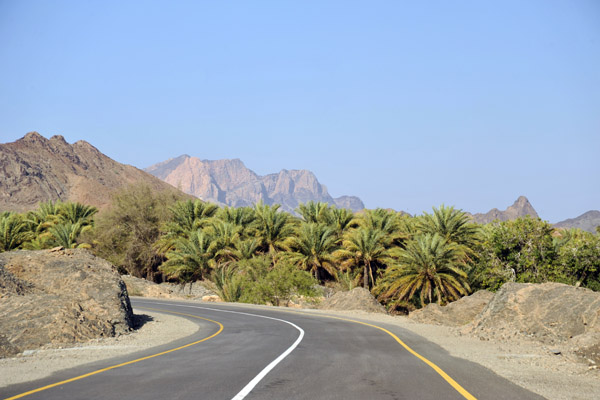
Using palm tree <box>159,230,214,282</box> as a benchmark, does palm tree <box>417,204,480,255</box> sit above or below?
above

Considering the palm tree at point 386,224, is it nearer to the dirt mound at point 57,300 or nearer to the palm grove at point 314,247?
the palm grove at point 314,247

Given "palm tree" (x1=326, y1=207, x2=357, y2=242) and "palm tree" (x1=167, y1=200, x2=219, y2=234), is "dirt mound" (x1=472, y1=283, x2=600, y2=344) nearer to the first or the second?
"palm tree" (x1=326, y1=207, x2=357, y2=242)

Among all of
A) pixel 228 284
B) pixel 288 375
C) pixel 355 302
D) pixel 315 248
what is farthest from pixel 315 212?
pixel 288 375

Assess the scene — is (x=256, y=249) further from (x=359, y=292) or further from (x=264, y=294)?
(x=359, y=292)

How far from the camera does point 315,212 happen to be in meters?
51.7

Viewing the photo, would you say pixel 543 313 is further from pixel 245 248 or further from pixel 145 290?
pixel 145 290

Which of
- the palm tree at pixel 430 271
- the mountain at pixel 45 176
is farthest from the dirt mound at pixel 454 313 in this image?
the mountain at pixel 45 176

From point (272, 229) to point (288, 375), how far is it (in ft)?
132

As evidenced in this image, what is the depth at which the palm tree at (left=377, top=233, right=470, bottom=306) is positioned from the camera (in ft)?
115

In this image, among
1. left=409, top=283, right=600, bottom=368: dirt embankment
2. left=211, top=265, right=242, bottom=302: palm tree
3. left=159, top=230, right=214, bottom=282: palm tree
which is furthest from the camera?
left=159, top=230, right=214, bottom=282: palm tree

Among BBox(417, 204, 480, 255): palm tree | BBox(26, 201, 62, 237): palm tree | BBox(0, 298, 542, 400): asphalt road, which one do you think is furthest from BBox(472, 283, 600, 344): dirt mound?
BBox(26, 201, 62, 237): palm tree

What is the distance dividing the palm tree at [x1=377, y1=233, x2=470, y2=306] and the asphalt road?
20604 millimetres

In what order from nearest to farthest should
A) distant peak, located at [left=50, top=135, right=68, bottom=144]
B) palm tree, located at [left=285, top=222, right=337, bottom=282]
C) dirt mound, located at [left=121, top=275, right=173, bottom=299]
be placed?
dirt mound, located at [left=121, top=275, right=173, bottom=299]
palm tree, located at [left=285, top=222, right=337, bottom=282]
distant peak, located at [left=50, top=135, right=68, bottom=144]

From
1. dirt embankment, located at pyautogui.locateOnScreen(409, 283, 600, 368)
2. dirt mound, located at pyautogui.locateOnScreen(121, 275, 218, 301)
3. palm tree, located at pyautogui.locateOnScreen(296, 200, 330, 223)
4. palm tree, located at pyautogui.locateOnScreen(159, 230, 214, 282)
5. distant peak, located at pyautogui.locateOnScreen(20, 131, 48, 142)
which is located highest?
distant peak, located at pyautogui.locateOnScreen(20, 131, 48, 142)
